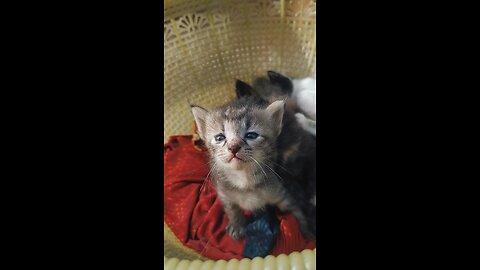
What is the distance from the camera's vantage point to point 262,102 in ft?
3.86

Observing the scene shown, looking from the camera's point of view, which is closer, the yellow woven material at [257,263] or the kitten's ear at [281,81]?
the yellow woven material at [257,263]

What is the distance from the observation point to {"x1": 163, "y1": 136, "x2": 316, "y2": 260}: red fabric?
1.26 metres

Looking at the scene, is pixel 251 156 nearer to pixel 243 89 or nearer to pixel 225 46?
pixel 243 89

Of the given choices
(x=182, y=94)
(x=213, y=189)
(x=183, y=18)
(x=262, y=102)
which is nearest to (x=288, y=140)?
(x=262, y=102)

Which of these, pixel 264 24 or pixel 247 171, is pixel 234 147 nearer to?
pixel 247 171

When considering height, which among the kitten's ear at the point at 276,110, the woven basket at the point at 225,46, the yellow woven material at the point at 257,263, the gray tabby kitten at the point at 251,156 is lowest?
the yellow woven material at the point at 257,263

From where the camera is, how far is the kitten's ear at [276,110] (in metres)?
1.11

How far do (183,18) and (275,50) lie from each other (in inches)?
14.9

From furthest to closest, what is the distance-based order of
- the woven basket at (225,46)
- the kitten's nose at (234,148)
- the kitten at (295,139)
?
the woven basket at (225,46), the kitten at (295,139), the kitten's nose at (234,148)

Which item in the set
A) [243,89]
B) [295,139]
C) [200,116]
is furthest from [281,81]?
[200,116]

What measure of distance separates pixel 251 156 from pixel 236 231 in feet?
1.11

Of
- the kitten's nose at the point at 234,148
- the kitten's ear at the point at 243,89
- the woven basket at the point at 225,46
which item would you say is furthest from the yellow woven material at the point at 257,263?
the kitten's ear at the point at 243,89

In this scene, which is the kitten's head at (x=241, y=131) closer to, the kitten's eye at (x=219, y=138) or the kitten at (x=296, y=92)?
the kitten's eye at (x=219, y=138)

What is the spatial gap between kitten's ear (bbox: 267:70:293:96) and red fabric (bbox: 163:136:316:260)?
37 cm
